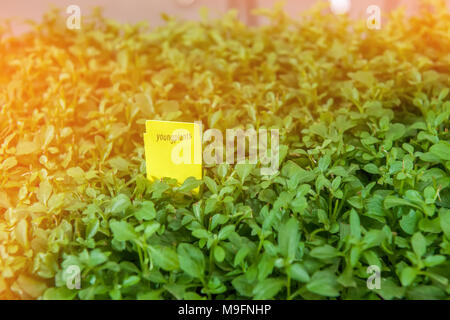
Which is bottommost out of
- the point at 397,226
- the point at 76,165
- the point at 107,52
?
the point at 397,226

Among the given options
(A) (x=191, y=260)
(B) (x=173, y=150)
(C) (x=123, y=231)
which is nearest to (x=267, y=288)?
(A) (x=191, y=260)

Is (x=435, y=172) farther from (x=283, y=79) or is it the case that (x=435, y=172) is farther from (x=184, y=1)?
(x=184, y=1)

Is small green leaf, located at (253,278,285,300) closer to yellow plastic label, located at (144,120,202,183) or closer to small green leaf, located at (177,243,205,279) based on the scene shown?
small green leaf, located at (177,243,205,279)

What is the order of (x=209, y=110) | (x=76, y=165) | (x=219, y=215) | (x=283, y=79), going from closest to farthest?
1. (x=219, y=215)
2. (x=76, y=165)
3. (x=209, y=110)
4. (x=283, y=79)

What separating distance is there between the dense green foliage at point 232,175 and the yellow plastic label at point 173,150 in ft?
0.12

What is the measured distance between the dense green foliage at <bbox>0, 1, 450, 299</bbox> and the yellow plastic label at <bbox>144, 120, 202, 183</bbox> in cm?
4

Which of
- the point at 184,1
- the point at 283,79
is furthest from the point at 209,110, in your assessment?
the point at 184,1

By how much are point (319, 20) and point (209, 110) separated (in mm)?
832

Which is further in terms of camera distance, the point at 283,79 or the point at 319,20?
the point at 319,20

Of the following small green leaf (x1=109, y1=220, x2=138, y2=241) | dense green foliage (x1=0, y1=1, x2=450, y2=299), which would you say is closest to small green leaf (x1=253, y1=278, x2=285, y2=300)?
dense green foliage (x1=0, y1=1, x2=450, y2=299)

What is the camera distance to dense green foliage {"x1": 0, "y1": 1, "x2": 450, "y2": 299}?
71cm

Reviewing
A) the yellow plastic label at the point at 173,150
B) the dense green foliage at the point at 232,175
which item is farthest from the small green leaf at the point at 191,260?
the yellow plastic label at the point at 173,150

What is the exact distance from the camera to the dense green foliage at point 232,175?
0.71m

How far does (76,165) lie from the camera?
1010 mm
